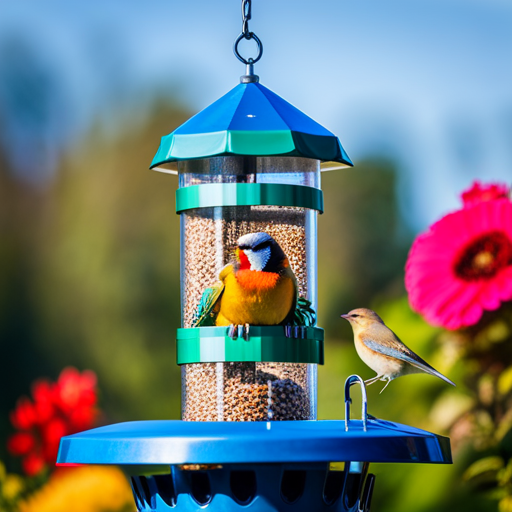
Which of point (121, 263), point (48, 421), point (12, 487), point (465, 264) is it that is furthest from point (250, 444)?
point (121, 263)

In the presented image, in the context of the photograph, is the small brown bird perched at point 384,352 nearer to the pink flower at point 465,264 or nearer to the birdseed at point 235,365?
the birdseed at point 235,365

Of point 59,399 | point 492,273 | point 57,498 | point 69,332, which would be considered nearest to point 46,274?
point 69,332

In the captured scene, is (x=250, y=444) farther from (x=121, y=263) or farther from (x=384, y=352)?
(x=121, y=263)

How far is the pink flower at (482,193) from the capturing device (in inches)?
149

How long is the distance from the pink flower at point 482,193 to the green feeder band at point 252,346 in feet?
4.87

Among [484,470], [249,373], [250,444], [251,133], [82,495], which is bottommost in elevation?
[82,495]

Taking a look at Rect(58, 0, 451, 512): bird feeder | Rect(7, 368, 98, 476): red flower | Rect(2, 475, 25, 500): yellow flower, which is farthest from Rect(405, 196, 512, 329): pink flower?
Rect(2, 475, 25, 500): yellow flower

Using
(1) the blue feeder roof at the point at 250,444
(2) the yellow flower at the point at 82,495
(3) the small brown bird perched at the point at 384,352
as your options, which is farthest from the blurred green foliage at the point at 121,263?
(1) the blue feeder roof at the point at 250,444

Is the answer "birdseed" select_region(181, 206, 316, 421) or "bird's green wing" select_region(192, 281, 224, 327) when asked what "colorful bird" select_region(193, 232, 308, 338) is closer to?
"bird's green wing" select_region(192, 281, 224, 327)

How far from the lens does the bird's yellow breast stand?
2471 mm

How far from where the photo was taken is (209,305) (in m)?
2.57

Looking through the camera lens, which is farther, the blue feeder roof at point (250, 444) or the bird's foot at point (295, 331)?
the bird's foot at point (295, 331)

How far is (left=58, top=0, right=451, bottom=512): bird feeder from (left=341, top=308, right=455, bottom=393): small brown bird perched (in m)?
0.17

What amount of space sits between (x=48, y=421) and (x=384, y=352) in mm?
3033
